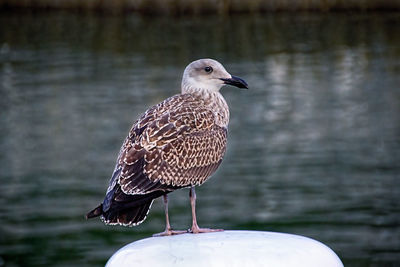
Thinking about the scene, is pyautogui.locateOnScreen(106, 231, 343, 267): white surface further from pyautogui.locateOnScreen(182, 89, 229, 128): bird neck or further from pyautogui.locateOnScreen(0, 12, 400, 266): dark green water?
pyautogui.locateOnScreen(0, 12, 400, 266): dark green water

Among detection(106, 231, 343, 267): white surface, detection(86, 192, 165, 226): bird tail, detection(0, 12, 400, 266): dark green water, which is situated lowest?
detection(0, 12, 400, 266): dark green water

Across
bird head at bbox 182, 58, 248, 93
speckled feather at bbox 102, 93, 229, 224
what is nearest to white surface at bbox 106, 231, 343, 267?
speckled feather at bbox 102, 93, 229, 224

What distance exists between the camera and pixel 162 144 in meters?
5.67

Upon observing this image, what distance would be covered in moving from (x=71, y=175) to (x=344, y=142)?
7.17 meters

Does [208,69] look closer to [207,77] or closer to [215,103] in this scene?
[207,77]

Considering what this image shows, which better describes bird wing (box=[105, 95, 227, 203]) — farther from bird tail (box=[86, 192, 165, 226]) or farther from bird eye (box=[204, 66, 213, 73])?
bird eye (box=[204, 66, 213, 73])

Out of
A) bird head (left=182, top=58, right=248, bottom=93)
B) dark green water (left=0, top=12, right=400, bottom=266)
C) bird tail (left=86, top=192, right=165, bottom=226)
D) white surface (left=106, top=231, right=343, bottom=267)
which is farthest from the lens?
dark green water (left=0, top=12, right=400, bottom=266)

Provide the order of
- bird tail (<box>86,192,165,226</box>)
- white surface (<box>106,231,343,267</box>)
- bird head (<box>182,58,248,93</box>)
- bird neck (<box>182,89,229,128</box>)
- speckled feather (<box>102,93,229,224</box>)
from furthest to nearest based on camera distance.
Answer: bird neck (<box>182,89,229,128</box>), bird head (<box>182,58,248,93</box>), speckled feather (<box>102,93,229,224</box>), bird tail (<box>86,192,165,226</box>), white surface (<box>106,231,343,267</box>)

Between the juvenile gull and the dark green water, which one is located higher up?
the juvenile gull

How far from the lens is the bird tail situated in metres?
5.19

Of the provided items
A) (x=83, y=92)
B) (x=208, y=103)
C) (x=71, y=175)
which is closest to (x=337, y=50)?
(x=83, y=92)

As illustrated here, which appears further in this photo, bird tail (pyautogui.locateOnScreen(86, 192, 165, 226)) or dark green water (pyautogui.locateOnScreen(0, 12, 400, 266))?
dark green water (pyautogui.locateOnScreen(0, 12, 400, 266))

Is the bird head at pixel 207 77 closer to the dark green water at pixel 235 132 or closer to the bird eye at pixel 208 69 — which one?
the bird eye at pixel 208 69

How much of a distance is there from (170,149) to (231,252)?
1281mm
